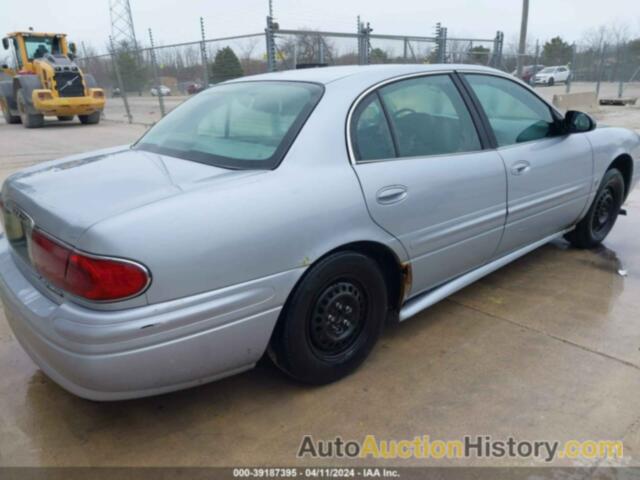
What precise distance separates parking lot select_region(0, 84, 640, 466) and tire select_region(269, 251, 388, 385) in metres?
0.15

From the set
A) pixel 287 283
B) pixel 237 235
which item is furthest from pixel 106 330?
pixel 287 283

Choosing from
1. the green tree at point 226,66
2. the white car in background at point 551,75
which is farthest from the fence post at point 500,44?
the white car in background at point 551,75

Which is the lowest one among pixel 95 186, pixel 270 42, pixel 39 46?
pixel 95 186

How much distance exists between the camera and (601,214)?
430 centimetres

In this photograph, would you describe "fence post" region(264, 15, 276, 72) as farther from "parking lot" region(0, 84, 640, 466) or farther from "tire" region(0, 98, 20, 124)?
"tire" region(0, 98, 20, 124)

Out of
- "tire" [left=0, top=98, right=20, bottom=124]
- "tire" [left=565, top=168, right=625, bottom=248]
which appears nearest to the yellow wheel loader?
"tire" [left=0, top=98, right=20, bottom=124]

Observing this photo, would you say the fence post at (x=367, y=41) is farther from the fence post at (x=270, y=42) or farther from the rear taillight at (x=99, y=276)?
the rear taillight at (x=99, y=276)

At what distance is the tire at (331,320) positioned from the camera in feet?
7.47

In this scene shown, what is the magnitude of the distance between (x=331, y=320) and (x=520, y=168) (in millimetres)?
1657

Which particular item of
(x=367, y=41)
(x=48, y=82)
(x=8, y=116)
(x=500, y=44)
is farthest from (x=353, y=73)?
(x=8, y=116)

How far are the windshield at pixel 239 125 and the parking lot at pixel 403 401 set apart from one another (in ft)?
2.31

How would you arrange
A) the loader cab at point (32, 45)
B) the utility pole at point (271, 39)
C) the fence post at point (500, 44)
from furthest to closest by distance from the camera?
the loader cab at point (32, 45) → the fence post at point (500, 44) → the utility pole at point (271, 39)

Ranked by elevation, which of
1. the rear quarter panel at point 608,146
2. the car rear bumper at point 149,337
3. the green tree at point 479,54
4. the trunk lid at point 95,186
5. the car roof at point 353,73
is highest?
the green tree at point 479,54

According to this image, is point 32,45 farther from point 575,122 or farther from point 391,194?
point 391,194
